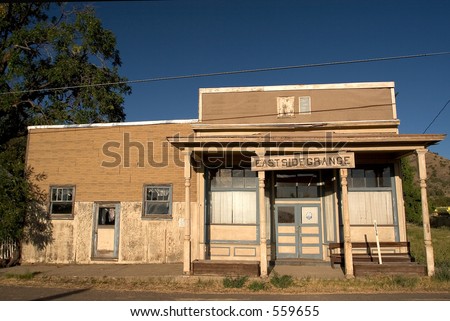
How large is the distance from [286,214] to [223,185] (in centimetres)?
250

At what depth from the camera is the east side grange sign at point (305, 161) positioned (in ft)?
37.5

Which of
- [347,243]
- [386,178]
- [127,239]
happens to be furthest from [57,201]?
[386,178]

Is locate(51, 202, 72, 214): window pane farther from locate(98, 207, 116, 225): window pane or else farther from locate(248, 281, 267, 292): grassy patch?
locate(248, 281, 267, 292): grassy patch

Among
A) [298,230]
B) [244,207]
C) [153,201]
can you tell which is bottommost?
[298,230]

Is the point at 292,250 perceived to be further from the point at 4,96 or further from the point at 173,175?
the point at 4,96

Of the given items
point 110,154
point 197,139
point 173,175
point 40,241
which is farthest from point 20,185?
point 197,139

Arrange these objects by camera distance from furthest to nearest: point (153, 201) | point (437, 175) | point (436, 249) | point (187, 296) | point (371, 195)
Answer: point (437, 175) < point (436, 249) < point (153, 201) < point (371, 195) < point (187, 296)

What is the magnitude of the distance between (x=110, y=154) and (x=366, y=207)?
Answer: 9.70 metres

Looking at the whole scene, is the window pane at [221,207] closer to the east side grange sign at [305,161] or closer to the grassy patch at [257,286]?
the east side grange sign at [305,161]

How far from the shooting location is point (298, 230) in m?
13.7

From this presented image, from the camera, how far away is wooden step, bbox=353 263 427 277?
11086mm

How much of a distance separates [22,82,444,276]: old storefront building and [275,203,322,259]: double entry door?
0.04 meters

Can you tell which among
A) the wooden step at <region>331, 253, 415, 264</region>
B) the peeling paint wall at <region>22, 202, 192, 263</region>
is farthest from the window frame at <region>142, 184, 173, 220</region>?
the wooden step at <region>331, 253, 415, 264</region>

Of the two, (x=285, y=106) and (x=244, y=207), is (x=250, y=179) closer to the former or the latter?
(x=244, y=207)
